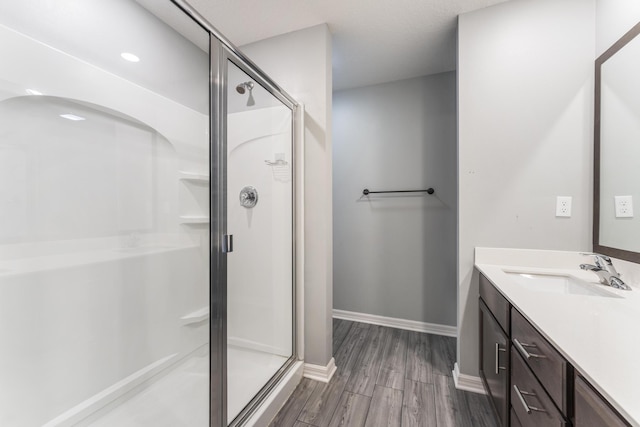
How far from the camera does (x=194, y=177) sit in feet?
4.52

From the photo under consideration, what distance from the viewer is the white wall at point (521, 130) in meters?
1.47

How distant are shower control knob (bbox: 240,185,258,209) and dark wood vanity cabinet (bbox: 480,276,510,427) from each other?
4.62 feet

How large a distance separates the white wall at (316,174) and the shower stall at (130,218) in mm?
246

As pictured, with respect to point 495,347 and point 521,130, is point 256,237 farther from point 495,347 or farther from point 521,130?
point 521,130

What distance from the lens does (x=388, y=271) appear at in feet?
8.45

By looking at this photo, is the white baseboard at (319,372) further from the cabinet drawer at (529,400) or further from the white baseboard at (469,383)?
the cabinet drawer at (529,400)

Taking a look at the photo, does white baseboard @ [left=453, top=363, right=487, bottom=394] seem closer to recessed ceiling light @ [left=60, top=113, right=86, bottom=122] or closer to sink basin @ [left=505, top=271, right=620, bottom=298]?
sink basin @ [left=505, top=271, right=620, bottom=298]

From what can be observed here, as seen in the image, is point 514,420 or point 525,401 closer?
point 525,401

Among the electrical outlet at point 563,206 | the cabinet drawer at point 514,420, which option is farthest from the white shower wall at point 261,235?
the electrical outlet at point 563,206

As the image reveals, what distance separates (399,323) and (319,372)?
3.57 feet

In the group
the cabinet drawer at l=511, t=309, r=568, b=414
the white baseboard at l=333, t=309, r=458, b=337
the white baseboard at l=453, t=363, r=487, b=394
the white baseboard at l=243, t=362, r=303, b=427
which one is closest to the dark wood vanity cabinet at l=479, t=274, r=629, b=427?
the cabinet drawer at l=511, t=309, r=568, b=414

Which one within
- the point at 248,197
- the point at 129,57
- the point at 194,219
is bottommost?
the point at 194,219

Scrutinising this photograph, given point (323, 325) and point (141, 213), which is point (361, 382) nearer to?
point (323, 325)

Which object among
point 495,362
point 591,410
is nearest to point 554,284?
point 495,362
